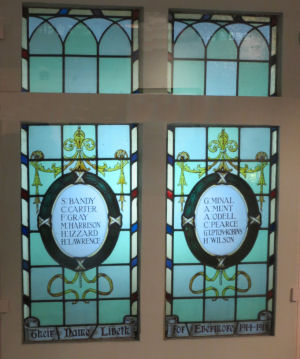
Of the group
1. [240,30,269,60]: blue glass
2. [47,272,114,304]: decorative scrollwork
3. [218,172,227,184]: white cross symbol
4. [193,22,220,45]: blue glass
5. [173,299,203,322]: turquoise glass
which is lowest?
[173,299,203,322]: turquoise glass

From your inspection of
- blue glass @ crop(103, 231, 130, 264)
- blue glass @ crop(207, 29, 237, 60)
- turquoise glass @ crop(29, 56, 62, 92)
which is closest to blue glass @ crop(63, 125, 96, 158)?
turquoise glass @ crop(29, 56, 62, 92)

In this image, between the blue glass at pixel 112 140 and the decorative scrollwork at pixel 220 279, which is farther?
the decorative scrollwork at pixel 220 279

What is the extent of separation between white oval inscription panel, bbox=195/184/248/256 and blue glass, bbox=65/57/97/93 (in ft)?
2.69

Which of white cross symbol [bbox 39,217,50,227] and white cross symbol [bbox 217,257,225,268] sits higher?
white cross symbol [bbox 39,217,50,227]

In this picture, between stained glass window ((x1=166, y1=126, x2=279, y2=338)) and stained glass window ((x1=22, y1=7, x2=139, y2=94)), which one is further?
stained glass window ((x1=166, y1=126, x2=279, y2=338))

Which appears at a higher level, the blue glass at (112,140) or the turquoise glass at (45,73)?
the turquoise glass at (45,73)

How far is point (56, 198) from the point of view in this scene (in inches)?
117

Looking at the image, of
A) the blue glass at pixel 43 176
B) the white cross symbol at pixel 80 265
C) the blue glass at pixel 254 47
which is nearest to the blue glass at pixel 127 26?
the blue glass at pixel 254 47

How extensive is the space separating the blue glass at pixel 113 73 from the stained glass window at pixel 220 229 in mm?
376

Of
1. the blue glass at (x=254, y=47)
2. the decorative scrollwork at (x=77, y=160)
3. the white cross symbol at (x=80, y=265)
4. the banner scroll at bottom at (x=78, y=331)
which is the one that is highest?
the blue glass at (x=254, y=47)

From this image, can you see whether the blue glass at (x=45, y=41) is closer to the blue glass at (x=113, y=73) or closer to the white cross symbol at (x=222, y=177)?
the blue glass at (x=113, y=73)

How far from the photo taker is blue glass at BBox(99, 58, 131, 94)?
9.68ft

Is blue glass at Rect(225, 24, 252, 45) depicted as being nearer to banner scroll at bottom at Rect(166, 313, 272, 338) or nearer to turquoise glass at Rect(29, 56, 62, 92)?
turquoise glass at Rect(29, 56, 62, 92)

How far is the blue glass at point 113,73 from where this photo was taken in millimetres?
2951
